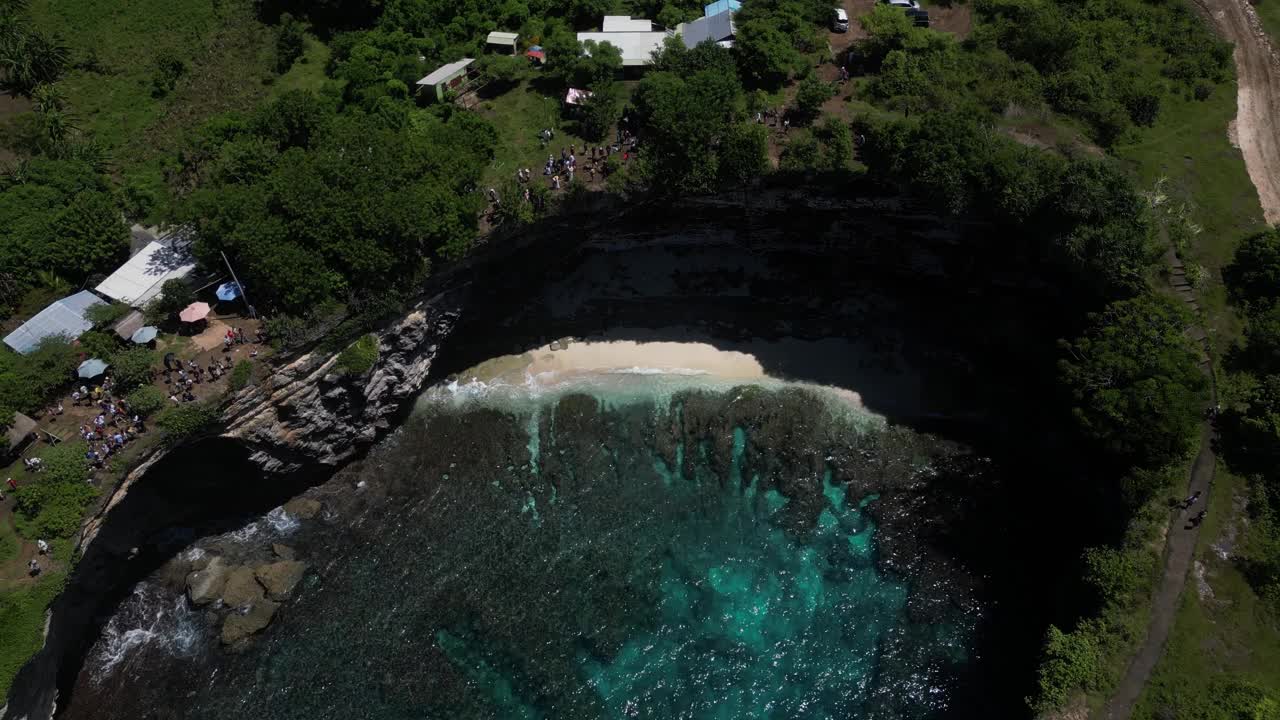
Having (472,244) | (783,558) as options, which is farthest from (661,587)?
(472,244)

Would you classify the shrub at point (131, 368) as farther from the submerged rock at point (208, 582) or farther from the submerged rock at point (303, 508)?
the submerged rock at point (208, 582)

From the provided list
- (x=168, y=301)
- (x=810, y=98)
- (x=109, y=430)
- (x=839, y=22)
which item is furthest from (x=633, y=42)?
(x=109, y=430)

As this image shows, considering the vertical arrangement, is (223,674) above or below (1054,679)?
below

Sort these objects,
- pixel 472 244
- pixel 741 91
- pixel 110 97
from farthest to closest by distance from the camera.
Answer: pixel 110 97 < pixel 741 91 < pixel 472 244

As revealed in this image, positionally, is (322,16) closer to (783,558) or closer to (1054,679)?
(783,558)

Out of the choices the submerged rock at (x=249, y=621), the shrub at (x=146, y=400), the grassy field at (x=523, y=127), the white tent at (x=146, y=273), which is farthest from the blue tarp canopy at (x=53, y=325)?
the grassy field at (x=523, y=127)

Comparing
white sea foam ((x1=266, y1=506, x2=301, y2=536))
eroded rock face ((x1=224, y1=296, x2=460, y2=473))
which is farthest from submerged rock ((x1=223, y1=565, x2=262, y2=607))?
eroded rock face ((x1=224, y1=296, x2=460, y2=473))

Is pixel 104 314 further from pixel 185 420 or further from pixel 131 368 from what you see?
pixel 185 420

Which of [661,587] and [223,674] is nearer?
[223,674]
